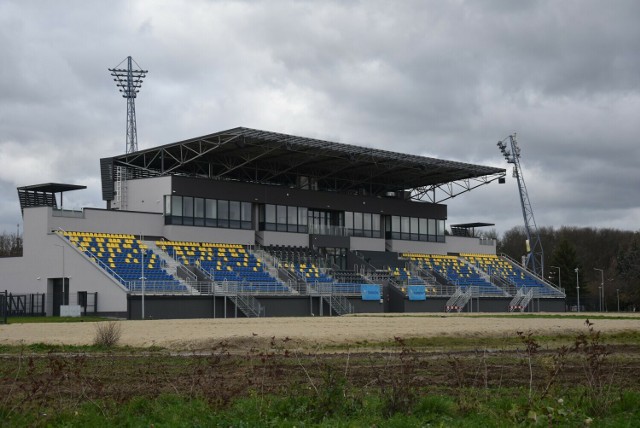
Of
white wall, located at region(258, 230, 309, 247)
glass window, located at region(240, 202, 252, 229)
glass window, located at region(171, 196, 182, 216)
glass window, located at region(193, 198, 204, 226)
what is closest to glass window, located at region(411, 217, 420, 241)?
white wall, located at region(258, 230, 309, 247)

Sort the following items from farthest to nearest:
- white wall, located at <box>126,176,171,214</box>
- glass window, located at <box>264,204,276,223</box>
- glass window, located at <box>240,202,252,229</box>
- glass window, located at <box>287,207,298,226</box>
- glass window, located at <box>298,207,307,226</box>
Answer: glass window, located at <box>298,207,307,226</box>, glass window, located at <box>287,207,298,226</box>, glass window, located at <box>264,204,276,223</box>, glass window, located at <box>240,202,252,229</box>, white wall, located at <box>126,176,171,214</box>

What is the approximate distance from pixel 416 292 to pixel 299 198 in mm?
14902

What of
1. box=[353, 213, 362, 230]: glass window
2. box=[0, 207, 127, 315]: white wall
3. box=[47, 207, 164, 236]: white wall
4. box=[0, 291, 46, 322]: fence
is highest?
box=[353, 213, 362, 230]: glass window

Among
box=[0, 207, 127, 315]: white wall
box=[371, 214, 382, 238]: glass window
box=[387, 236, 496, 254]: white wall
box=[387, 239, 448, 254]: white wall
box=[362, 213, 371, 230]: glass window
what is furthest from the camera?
box=[387, 236, 496, 254]: white wall

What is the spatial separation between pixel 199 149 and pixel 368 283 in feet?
70.0

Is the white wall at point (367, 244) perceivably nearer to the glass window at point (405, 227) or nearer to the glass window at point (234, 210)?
the glass window at point (405, 227)

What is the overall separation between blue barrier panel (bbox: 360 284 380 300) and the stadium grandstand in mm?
150

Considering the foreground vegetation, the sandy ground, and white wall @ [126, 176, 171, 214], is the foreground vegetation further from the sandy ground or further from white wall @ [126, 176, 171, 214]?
white wall @ [126, 176, 171, 214]

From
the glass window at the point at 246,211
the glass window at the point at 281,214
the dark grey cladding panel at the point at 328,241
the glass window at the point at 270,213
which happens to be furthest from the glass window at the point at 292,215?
the glass window at the point at 246,211

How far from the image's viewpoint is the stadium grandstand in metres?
64.5

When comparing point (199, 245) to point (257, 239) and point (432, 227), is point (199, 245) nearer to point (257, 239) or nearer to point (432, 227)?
point (257, 239)

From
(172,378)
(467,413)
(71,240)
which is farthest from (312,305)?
(467,413)

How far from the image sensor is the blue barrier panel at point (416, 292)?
77438 mm

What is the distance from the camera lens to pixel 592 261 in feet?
518
